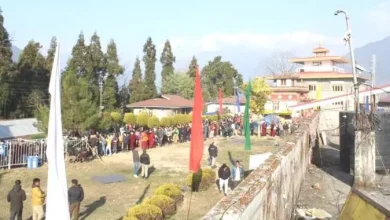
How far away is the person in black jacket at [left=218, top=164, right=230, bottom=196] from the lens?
14172mm

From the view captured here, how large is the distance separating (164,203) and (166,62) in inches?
2250

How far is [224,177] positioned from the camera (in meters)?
14.3

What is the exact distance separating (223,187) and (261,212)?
24.8ft

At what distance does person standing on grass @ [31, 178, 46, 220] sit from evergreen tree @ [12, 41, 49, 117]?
3257cm

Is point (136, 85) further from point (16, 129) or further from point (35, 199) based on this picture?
point (35, 199)

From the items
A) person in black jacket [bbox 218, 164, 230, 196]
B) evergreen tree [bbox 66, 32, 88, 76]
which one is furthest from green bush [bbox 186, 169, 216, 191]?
evergreen tree [bbox 66, 32, 88, 76]

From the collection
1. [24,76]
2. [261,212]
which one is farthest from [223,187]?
[24,76]

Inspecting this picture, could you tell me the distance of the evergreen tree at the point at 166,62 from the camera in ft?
221

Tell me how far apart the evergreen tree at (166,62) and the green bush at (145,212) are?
186ft

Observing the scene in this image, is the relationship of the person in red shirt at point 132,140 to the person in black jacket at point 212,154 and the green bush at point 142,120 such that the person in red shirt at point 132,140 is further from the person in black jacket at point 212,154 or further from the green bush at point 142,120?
the green bush at point 142,120

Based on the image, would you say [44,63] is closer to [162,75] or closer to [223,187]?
[162,75]

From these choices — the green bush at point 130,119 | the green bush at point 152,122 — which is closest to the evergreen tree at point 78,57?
the green bush at point 130,119

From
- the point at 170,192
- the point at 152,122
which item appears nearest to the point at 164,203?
the point at 170,192

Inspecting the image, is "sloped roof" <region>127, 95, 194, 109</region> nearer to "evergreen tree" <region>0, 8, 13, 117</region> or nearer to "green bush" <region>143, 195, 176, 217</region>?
"evergreen tree" <region>0, 8, 13, 117</region>
